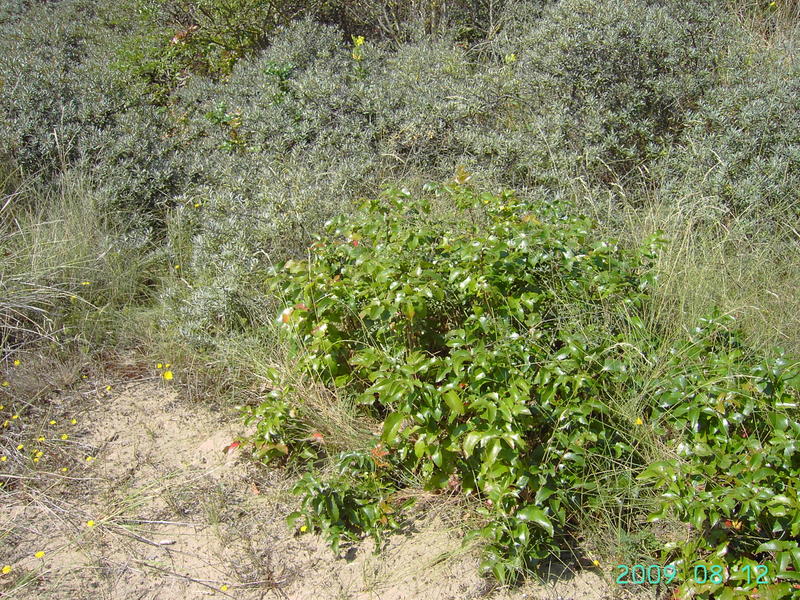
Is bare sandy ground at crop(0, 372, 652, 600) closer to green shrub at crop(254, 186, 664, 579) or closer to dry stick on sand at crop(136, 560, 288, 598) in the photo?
dry stick on sand at crop(136, 560, 288, 598)

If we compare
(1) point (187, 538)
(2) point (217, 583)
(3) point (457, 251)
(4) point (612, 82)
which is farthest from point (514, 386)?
(4) point (612, 82)

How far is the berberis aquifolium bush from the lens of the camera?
2.70 meters

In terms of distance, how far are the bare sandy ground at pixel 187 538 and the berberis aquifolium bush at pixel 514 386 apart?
0.13 metres

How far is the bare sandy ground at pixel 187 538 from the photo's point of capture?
9.70ft

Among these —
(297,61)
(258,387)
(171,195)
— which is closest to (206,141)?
(171,195)

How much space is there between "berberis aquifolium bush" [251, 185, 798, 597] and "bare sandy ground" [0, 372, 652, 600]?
135 millimetres

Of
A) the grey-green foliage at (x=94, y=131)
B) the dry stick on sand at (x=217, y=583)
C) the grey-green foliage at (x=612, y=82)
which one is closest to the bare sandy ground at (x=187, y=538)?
the dry stick on sand at (x=217, y=583)

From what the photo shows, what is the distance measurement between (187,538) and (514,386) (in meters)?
1.59

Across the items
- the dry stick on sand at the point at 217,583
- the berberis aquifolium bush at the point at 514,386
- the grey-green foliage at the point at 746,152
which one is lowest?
the dry stick on sand at the point at 217,583

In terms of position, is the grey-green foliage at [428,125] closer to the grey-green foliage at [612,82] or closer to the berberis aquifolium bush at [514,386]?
the grey-green foliage at [612,82]

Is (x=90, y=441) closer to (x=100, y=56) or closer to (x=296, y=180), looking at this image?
(x=296, y=180)

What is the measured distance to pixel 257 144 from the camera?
543 cm

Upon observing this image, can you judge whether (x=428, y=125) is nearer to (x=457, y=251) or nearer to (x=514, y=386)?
(x=457, y=251)

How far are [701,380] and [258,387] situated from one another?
227 cm
